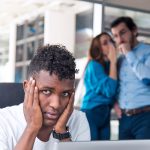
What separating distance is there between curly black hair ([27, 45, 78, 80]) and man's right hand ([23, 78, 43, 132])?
0.06m

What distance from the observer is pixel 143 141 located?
707 mm

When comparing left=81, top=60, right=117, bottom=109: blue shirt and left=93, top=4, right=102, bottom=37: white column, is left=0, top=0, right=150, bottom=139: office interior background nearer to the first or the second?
left=93, top=4, right=102, bottom=37: white column

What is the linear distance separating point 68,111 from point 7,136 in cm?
23

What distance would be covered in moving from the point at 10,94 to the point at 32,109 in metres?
0.38

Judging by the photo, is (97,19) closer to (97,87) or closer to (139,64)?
(97,87)

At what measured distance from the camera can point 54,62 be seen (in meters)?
1.13

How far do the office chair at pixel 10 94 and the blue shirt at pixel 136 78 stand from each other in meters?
0.83

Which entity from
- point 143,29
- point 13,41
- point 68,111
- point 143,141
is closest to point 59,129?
point 68,111

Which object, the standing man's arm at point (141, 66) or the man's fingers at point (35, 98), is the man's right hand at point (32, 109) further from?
the standing man's arm at point (141, 66)

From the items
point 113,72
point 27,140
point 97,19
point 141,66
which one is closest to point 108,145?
point 27,140

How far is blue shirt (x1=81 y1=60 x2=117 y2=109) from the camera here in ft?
7.14

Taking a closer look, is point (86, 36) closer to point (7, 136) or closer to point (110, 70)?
point (110, 70)

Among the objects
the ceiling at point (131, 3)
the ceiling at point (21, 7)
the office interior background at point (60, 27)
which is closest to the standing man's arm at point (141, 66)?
the office interior background at point (60, 27)

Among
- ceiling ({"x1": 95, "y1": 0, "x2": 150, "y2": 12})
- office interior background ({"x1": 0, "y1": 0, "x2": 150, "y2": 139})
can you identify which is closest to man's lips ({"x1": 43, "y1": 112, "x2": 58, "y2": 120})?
office interior background ({"x1": 0, "y1": 0, "x2": 150, "y2": 139})
